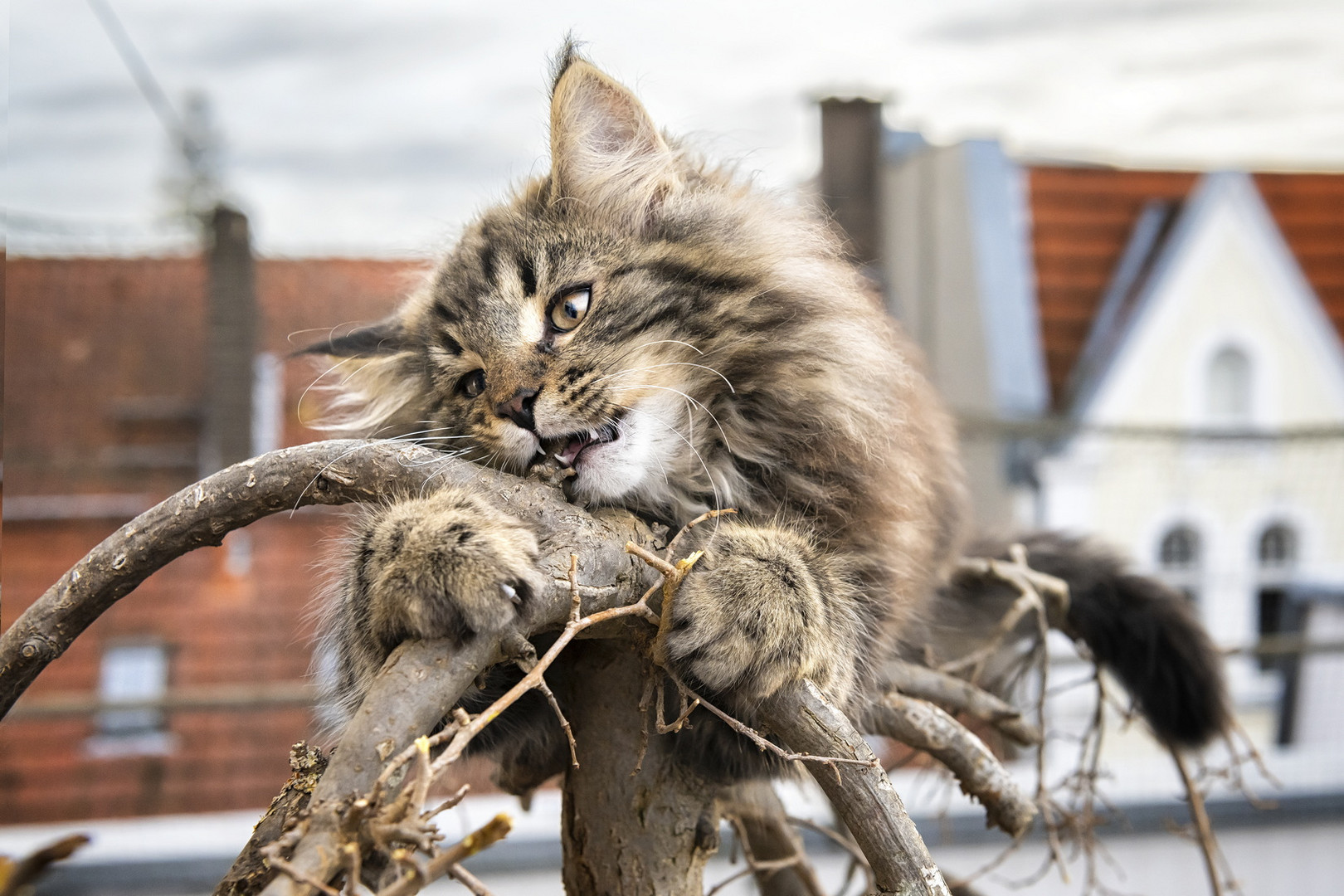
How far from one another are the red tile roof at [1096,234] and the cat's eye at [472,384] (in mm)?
3548

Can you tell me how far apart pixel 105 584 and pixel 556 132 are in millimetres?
703

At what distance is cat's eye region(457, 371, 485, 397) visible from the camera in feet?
3.75

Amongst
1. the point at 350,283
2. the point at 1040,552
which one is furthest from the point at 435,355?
the point at 350,283

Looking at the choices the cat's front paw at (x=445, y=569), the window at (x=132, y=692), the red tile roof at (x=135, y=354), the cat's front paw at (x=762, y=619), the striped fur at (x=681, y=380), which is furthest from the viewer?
the red tile roof at (x=135, y=354)

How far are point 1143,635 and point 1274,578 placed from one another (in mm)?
2910

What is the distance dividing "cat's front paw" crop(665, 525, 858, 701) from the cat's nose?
231mm

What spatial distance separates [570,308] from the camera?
1.11 meters

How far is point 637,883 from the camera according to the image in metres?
0.93

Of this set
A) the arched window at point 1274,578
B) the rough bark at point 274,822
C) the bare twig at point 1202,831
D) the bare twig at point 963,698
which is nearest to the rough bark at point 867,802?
the rough bark at point 274,822

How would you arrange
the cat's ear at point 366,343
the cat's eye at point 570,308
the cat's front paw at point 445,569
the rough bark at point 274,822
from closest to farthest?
the rough bark at point 274,822
the cat's front paw at point 445,569
the cat's eye at point 570,308
the cat's ear at point 366,343

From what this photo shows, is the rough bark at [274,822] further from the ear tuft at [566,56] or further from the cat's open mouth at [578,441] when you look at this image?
the ear tuft at [566,56]

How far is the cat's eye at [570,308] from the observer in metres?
1.11

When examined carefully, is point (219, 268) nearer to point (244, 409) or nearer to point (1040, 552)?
point (244, 409)

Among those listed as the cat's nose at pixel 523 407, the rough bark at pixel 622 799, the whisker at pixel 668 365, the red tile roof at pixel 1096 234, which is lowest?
the rough bark at pixel 622 799
